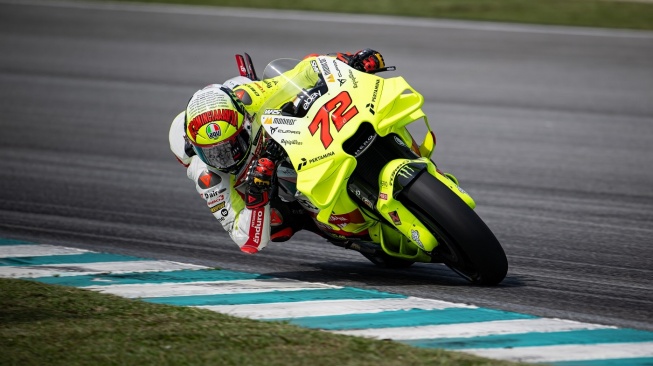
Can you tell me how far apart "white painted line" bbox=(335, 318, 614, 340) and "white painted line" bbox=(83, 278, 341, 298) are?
1220 millimetres

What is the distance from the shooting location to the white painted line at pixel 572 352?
16.2ft

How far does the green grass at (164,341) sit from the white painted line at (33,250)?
1639 millimetres

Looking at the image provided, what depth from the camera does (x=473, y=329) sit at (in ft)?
17.8

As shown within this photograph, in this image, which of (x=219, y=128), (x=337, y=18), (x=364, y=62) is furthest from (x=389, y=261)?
(x=337, y=18)

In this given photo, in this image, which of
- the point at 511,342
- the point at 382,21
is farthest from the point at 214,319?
the point at 382,21

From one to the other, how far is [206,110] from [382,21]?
13969mm

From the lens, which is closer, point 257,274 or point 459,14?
point 257,274

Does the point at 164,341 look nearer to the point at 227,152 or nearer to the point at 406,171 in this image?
the point at 227,152

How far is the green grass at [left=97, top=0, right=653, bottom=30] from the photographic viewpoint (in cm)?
1970

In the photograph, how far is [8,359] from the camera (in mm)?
4941

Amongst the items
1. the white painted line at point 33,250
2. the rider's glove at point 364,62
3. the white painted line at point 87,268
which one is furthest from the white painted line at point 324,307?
the white painted line at point 33,250

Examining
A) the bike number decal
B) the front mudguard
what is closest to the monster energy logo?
the front mudguard

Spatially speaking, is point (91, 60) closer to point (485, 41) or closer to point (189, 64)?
point (189, 64)

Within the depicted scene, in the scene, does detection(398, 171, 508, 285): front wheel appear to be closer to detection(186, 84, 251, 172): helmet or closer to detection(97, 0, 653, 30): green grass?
detection(186, 84, 251, 172): helmet
